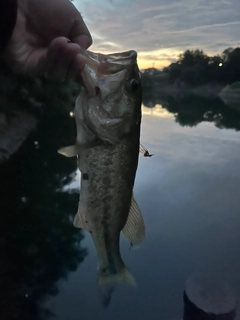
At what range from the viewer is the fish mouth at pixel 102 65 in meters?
1.20

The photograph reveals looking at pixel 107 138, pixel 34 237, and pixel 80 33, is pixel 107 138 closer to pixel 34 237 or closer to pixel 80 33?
pixel 80 33

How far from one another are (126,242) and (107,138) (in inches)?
117

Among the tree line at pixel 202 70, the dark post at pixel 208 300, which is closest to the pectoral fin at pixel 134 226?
the dark post at pixel 208 300

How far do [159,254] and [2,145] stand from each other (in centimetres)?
556

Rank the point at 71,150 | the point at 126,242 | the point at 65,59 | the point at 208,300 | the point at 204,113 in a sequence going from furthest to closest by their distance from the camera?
the point at 204,113
the point at 126,242
the point at 208,300
the point at 71,150
the point at 65,59

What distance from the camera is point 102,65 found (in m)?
1.21

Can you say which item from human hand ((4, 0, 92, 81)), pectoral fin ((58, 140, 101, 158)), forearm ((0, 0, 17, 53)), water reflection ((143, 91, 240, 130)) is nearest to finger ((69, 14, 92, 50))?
human hand ((4, 0, 92, 81))

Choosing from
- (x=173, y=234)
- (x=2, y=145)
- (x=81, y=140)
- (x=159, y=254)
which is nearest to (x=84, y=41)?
(x=81, y=140)

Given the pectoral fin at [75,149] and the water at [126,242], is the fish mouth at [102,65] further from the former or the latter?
the water at [126,242]

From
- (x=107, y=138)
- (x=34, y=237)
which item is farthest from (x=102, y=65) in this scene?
(x=34, y=237)

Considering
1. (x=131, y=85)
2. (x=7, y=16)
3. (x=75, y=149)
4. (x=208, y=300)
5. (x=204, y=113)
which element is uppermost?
(x=7, y=16)

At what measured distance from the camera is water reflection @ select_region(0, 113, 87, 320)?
130 inches

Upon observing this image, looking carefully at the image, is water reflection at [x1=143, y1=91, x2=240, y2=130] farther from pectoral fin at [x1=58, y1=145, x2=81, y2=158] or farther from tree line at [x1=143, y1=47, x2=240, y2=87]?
pectoral fin at [x1=58, y1=145, x2=81, y2=158]

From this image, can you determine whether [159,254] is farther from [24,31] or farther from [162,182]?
[24,31]
